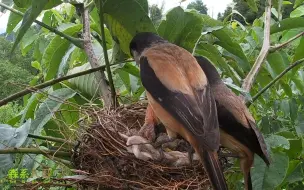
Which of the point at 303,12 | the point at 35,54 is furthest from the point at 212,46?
the point at 35,54

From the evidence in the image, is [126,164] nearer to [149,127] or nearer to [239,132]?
[149,127]

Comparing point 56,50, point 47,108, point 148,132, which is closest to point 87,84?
point 56,50

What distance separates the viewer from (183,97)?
1380 mm

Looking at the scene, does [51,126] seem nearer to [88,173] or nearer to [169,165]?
[88,173]

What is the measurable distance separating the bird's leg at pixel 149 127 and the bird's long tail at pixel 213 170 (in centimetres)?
27

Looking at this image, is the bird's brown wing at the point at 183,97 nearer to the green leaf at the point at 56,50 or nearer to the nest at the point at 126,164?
the nest at the point at 126,164

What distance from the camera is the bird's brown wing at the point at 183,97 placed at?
1285 mm

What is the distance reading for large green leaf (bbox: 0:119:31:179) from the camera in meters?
1.31

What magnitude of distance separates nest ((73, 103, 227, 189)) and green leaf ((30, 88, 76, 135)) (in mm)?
126

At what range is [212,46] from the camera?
1771 mm

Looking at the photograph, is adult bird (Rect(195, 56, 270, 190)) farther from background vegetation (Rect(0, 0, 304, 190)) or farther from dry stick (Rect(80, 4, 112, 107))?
dry stick (Rect(80, 4, 112, 107))

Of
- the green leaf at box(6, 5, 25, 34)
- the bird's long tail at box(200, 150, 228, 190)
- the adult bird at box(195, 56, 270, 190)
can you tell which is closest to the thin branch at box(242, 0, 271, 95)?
the adult bird at box(195, 56, 270, 190)

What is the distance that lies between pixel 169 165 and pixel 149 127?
0.69 ft

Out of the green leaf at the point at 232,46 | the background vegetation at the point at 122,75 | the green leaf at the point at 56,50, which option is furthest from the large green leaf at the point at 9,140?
the green leaf at the point at 232,46
